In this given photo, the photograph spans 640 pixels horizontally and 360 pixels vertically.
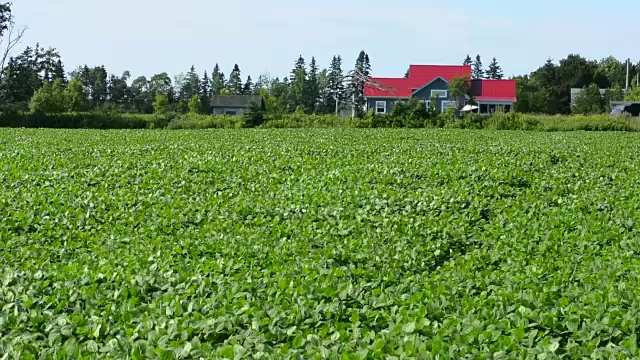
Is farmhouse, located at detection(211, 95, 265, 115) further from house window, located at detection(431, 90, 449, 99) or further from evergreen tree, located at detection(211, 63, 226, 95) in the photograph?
house window, located at detection(431, 90, 449, 99)

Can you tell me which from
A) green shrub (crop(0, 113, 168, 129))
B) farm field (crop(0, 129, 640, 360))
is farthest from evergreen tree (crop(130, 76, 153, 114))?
farm field (crop(0, 129, 640, 360))

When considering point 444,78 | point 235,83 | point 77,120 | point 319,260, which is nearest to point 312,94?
point 235,83

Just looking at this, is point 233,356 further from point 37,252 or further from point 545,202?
point 545,202

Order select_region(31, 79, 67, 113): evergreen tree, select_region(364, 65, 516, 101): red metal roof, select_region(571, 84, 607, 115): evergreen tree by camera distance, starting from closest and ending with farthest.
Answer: select_region(31, 79, 67, 113): evergreen tree
select_region(364, 65, 516, 101): red metal roof
select_region(571, 84, 607, 115): evergreen tree

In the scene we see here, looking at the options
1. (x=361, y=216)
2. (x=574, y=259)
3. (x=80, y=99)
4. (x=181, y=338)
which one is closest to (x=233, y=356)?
(x=181, y=338)

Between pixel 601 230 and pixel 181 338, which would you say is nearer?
pixel 181 338

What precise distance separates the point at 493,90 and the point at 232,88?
4087 centimetres

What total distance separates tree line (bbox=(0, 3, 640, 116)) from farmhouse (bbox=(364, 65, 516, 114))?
272cm

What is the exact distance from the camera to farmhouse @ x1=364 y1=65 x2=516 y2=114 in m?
66.8

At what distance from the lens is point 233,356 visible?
4.57m

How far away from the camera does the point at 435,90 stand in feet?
219

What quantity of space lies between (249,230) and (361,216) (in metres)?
1.73

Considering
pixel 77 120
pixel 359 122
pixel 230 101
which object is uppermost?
pixel 230 101

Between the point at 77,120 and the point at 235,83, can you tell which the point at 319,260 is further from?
the point at 235,83
